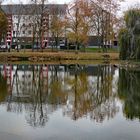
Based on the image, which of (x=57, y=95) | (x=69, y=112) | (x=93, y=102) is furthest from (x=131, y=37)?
(x=69, y=112)

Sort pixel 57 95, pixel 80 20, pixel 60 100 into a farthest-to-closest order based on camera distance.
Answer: pixel 80 20
pixel 57 95
pixel 60 100

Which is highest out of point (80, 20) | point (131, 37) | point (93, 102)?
A: point (80, 20)

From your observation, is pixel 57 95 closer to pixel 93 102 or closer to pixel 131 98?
pixel 93 102

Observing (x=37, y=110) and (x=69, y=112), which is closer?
(x=69, y=112)

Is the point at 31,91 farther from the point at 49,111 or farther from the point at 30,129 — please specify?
the point at 30,129

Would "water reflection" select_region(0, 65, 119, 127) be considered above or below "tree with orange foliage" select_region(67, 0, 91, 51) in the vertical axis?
below

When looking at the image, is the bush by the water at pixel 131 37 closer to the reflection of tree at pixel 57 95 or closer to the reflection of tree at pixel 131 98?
the reflection of tree at pixel 131 98

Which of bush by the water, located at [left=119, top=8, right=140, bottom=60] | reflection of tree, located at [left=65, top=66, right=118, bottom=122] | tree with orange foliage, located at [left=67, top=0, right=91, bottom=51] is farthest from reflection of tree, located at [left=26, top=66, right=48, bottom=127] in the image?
tree with orange foliage, located at [left=67, top=0, right=91, bottom=51]

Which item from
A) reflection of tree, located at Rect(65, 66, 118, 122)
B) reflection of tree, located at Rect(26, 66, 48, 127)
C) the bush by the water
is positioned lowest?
reflection of tree, located at Rect(65, 66, 118, 122)

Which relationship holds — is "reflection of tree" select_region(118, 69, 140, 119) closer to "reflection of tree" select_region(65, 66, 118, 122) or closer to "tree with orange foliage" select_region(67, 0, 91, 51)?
"reflection of tree" select_region(65, 66, 118, 122)

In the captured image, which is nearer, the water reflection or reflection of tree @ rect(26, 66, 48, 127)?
reflection of tree @ rect(26, 66, 48, 127)

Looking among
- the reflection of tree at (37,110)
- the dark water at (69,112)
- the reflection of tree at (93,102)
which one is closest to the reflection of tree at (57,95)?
the dark water at (69,112)

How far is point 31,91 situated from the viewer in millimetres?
27938

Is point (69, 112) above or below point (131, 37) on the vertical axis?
below
